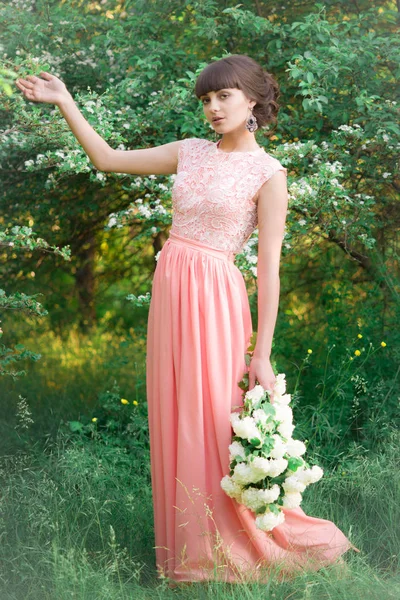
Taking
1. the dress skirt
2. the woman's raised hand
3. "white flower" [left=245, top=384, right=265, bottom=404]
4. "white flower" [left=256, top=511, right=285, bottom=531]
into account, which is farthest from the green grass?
the woman's raised hand

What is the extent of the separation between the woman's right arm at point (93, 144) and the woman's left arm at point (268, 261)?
401 millimetres

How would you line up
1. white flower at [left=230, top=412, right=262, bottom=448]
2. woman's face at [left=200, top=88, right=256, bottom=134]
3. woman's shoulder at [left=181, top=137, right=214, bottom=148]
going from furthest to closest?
woman's shoulder at [left=181, top=137, right=214, bottom=148], woman's face at [left=200, top=88, right=256, bottom=134], white flower at [left=230, top=412, right=262, bottom=448]

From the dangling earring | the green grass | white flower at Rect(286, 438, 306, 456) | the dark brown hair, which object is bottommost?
the green grass

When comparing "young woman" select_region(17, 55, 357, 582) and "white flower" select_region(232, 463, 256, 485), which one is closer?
"white flower" select_region(232, 463, 256, 485)

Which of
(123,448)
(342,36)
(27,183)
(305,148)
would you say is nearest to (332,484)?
(123,448)

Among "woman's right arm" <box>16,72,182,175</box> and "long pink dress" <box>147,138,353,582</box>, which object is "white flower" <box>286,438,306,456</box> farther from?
"woman's right arm" <box>16,72,182,175</box>

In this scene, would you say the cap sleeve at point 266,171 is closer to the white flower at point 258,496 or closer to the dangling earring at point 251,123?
the dangling earring at point 251,123

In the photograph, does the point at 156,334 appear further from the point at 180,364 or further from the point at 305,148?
the point at 305,148

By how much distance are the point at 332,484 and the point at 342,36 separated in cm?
226

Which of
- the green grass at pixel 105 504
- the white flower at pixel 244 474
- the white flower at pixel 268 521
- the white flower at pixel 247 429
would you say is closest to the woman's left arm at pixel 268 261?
the white flower at pixel 247 429

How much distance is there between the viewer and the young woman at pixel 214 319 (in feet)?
8.48

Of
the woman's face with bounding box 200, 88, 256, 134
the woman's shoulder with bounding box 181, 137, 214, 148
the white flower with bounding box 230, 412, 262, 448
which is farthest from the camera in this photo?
the woman's shoulder with bounding box 181, 137, 214, 148

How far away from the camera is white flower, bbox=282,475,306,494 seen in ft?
8.33

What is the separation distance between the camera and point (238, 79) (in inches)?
102
